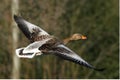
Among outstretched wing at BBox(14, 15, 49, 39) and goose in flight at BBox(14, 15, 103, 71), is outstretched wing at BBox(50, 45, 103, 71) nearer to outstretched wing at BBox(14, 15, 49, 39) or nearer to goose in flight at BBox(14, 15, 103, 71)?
goose in flight at BBox(14, 15, 103, 71)

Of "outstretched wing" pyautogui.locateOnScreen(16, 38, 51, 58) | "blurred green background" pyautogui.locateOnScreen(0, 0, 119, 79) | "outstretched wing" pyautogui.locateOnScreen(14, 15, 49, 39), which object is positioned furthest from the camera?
"blurred green background" pyautogui.locateOnScreen(0, 0, 119, 79)

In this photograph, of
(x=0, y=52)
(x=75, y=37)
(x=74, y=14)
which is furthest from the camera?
(x=74, y=14)

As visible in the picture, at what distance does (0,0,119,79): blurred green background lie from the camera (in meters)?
9.41

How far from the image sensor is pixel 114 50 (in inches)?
428

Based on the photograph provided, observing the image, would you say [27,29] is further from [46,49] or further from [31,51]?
[31,51]

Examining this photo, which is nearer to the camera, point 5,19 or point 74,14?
point 5,19

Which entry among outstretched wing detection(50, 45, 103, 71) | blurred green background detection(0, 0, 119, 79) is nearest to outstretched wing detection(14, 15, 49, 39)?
outstretched wing detection(50, 45, 103, 71)

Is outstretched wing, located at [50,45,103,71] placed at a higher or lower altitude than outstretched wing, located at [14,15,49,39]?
lower

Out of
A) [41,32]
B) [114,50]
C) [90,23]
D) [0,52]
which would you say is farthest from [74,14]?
[41,32]

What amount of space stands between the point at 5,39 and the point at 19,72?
2.05 ft

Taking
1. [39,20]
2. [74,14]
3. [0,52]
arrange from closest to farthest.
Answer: [39,20] < [0,52] < [74,14]

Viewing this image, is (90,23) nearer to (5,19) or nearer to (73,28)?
(73,28)

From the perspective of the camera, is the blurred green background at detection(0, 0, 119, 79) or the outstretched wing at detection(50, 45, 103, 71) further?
the blurred green background at detection(0, 0, 119, 79)

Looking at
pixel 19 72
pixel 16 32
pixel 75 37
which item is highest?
pixel 16 32
